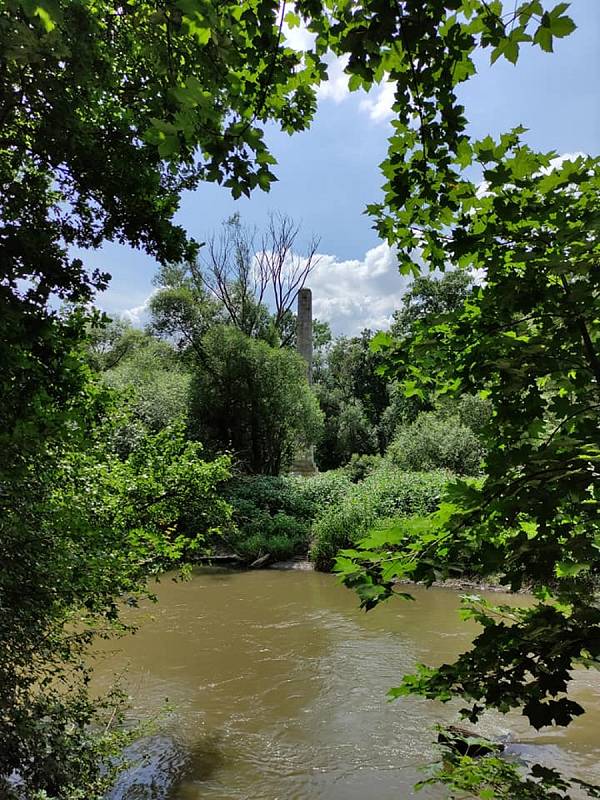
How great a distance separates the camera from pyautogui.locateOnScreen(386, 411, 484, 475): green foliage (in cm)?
1730

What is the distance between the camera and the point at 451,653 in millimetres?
7543

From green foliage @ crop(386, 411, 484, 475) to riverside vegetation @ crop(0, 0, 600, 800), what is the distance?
44.7ft

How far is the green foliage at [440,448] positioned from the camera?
17.3 metres

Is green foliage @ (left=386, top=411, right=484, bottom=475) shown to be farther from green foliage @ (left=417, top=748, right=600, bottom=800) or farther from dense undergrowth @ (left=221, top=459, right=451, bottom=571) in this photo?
green foliage @ (left=417, top=748, right=600, bottom=800)

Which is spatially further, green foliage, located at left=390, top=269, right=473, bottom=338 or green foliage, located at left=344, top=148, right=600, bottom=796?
green foliage, located at left=390, top=269, right=473, bottom=338

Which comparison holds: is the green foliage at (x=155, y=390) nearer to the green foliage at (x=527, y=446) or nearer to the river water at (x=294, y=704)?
the river water at (x=294, y=704)

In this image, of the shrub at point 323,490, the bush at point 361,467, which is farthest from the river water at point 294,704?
the bush at point 361,467

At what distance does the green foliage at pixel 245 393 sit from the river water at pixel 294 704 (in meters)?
9.77

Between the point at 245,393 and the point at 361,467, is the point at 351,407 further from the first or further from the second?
the point at 245,393

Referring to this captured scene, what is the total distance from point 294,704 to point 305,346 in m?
18.5

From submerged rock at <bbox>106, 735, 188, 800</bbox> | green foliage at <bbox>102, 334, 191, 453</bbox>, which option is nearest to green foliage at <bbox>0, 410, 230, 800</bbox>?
submerged rock at <bbox>106, 735, 188, 800</bbox>

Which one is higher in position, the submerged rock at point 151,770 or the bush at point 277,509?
the bush at point 277,509

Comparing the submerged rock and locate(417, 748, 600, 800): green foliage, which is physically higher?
locate(417, 748, 600, 800): green foliage

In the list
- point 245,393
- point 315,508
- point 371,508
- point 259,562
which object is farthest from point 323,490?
point 245,393
